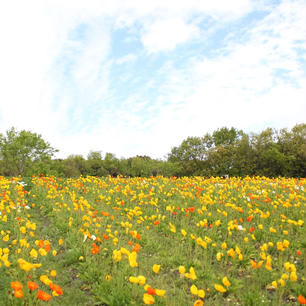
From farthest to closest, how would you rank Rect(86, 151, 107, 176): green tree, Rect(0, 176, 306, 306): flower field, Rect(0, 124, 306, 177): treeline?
Rect(86, 151, 107, 176): green tree
Rect(0, 124, 306, 177): treeline
Rect(0, 176, 306, 306): flower field

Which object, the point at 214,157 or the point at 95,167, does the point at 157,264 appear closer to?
the point at 214,157

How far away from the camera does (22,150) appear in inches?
1427

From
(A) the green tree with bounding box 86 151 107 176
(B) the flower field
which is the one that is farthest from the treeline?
(B) the flower field

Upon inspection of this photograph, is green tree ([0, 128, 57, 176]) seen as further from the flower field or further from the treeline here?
the flower field

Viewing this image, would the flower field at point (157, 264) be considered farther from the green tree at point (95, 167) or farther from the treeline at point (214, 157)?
the green tree at point (95, 167)

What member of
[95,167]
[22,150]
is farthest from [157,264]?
[95,167]

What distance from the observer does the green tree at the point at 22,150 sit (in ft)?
118

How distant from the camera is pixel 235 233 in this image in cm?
654

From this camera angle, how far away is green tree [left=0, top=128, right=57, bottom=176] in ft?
118

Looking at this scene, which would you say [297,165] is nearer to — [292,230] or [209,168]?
[209,168]

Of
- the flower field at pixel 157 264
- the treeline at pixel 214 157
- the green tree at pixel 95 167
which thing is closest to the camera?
the flower field at pixel 157 264

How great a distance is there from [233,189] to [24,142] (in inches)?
1322

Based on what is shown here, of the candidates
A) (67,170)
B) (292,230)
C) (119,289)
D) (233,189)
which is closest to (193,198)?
(233,189)

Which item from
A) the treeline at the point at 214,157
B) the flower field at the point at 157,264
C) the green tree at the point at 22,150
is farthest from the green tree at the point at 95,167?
the flower field at the point at 157,264
